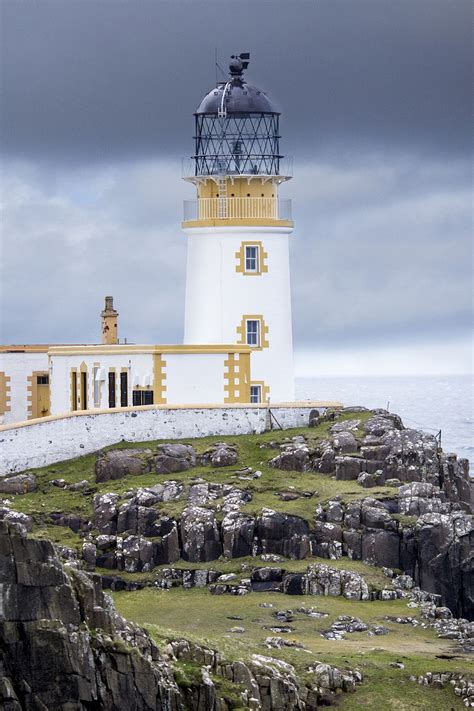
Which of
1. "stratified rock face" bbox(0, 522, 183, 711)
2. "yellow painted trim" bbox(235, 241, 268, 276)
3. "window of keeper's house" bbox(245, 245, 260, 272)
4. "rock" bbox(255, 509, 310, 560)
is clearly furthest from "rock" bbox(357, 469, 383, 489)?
"stratified rock face" bbox(0, 522, 183, 711)

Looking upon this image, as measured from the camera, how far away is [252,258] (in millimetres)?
82938

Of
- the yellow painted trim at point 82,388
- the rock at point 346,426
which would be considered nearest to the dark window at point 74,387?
the yellow painted trim at point 82,388

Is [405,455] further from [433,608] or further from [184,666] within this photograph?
[184,666]

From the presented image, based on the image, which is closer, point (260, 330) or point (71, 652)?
point (71, 652)

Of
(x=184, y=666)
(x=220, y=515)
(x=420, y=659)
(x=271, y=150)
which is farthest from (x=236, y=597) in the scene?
(x=271, y=150)

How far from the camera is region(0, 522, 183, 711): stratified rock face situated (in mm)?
46906

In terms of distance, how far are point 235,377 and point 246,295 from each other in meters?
4.99

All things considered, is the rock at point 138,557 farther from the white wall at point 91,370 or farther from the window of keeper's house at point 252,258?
the window of keeper's house at point 252,258

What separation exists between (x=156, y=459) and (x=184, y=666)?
897 inches

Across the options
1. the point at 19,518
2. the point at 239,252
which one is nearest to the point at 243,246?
the point at 239,252

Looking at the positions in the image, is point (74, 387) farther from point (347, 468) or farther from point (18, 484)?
point (347, 468)

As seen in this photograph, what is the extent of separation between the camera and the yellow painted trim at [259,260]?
8262 cm

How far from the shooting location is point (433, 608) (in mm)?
63969

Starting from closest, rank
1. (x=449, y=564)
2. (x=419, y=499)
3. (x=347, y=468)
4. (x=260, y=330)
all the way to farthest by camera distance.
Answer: (x=449, y=564) → (x=419, y=499) → (x=347, y=468) → (x=260, y=330)
